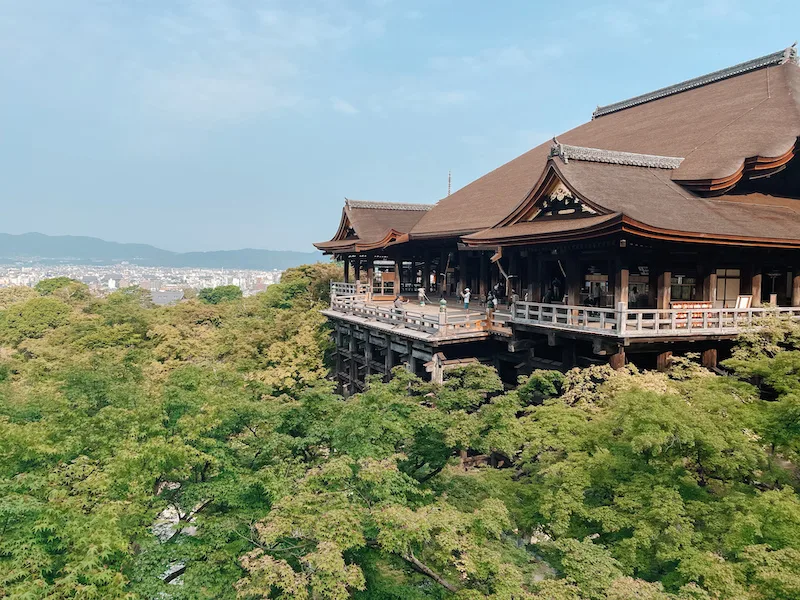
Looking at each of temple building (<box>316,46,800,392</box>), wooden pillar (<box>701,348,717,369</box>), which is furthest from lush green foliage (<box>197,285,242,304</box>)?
wooden pillar (<box>701,348,717,369</box>)

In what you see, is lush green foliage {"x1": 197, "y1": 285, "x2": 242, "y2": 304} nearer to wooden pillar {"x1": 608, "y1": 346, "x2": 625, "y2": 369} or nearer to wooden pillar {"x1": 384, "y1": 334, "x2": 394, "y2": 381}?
wooden pillar {"x1": 384, "y1": 334, "x2": 394, "y2": 381}

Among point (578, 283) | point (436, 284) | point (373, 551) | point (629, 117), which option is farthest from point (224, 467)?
point (629, 117)

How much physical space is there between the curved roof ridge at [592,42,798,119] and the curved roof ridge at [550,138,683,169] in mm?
9817

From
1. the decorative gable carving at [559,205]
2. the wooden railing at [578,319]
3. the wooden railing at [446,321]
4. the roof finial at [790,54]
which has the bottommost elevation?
the wooden railing at [446,321]

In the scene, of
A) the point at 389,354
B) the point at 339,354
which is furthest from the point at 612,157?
the point at 339,354

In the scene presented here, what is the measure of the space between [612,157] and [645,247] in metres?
4.89

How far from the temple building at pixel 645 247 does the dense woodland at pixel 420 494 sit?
211cm

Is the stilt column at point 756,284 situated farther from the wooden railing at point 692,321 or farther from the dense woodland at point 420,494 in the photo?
the dense woodland at point 420,494

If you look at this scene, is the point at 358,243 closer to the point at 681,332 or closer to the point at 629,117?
the point at 629,117

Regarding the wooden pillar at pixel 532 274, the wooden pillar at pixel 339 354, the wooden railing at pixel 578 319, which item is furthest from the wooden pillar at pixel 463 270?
the wooden railing at pixel 578 319

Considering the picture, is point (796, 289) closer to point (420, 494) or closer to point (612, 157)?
point (612, 157)

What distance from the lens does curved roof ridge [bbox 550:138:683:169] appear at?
1717 centimetres

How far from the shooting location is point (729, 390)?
1091cm

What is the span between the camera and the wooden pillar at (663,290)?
15461 millimetres
